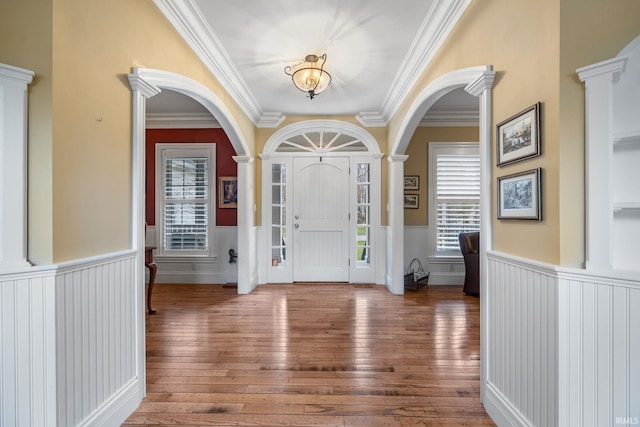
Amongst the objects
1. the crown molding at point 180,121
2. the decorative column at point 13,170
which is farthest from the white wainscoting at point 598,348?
the crown molding at point 180,121

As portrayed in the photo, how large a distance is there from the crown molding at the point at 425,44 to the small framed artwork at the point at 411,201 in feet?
4.84

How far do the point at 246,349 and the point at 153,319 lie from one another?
4.65 ft

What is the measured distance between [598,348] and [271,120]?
438cm

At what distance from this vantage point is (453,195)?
4.77m

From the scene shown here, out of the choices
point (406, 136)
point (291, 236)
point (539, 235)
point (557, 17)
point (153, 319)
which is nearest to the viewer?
point (557, 17)

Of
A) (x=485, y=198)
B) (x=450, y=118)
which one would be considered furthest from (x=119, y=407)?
(x=450, y=118)

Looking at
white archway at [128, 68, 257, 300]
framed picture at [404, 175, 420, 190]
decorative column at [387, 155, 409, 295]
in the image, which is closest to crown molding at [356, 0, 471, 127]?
decorative column at [387, 155, 409, 295]

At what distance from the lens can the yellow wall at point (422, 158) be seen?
4.72 m

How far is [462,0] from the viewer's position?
195cm

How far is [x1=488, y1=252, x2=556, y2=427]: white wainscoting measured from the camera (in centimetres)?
130

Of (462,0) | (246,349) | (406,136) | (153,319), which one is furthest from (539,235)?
(153,319)

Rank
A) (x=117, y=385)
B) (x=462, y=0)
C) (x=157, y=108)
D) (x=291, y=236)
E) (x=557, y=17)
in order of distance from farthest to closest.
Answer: (x=291, y=236) → (x=157, y=108) → (x=462, y=0) → (x=117, y=385) → (x=557, y=17)

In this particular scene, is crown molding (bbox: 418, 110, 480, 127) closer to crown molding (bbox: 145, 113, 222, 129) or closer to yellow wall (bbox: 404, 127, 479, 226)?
yellow wall (bbox: 404, 127, 479, 226)

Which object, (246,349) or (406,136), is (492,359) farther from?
(406,136)
